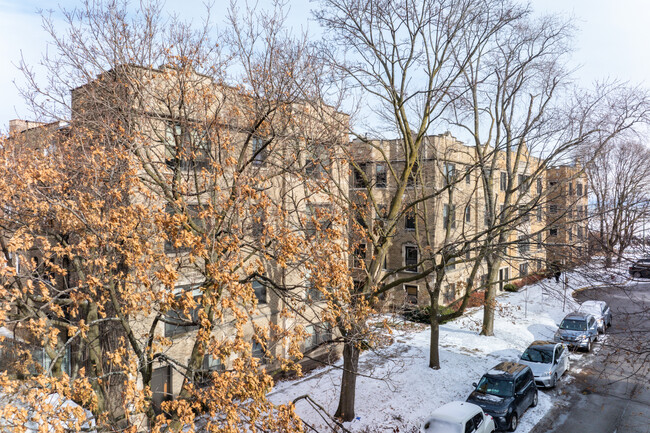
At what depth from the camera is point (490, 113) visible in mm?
21859

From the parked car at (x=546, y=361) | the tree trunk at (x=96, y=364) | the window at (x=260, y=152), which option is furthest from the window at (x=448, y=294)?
the tree trunk at (x=96, y=364)

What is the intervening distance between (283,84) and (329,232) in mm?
4410

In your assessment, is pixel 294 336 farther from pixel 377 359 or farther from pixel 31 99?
pixel 377 359

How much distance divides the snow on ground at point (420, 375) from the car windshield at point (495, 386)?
123 cm

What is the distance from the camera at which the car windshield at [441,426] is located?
12484 millimetres

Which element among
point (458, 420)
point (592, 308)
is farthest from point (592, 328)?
point (458, 420)

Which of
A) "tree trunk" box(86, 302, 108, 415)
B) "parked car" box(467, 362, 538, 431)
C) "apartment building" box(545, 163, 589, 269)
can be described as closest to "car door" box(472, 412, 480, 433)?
"parked car" box(467, 362, 538, 431)

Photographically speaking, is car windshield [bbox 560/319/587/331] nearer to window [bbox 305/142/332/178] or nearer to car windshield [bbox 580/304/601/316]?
car windshield [bbox 580/304/601/316]

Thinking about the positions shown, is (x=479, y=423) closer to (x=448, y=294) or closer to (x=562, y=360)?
(x=562, y=360)

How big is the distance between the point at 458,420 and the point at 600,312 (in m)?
19.9

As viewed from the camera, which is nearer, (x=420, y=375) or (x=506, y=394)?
(x=506, y=394)

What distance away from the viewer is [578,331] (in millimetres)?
23531

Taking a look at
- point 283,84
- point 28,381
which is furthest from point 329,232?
point 28,381

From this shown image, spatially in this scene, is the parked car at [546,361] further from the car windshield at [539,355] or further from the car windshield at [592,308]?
the car windshield at [592,308]
